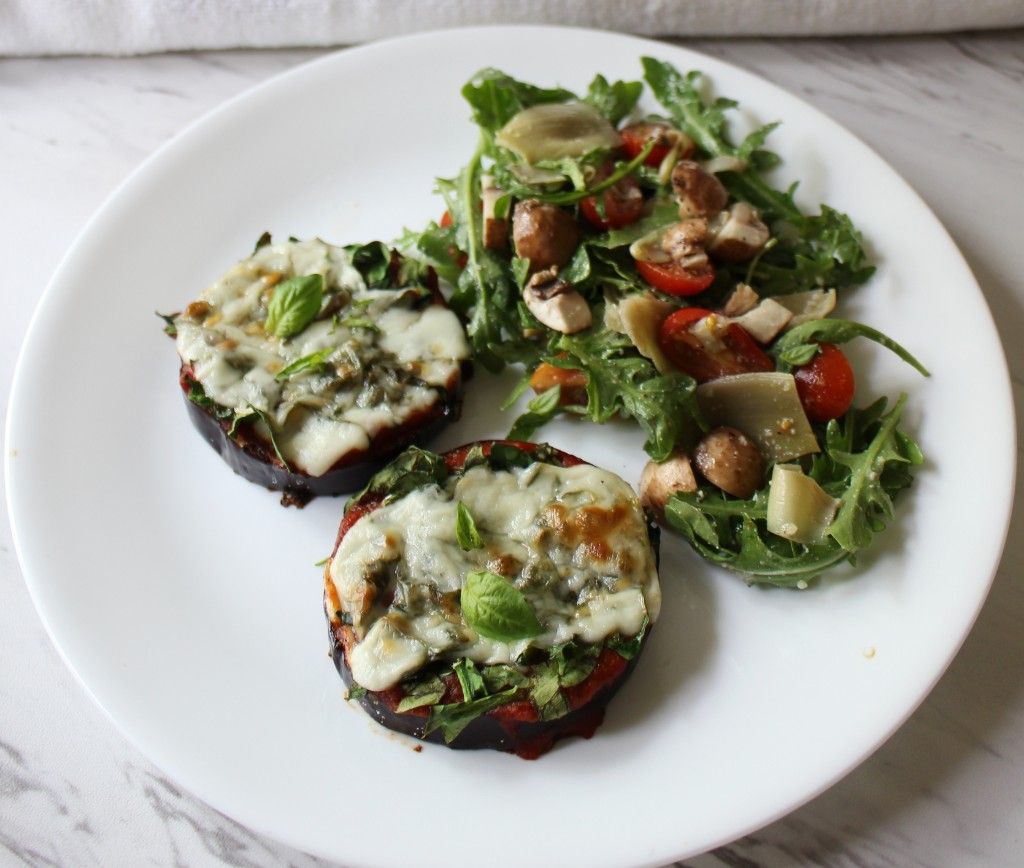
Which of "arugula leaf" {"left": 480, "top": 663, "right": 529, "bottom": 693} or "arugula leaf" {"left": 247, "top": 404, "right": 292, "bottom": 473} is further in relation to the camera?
"arugula leaf" {"left": 247, "top": 404, "right": 292, "bottom": 473}

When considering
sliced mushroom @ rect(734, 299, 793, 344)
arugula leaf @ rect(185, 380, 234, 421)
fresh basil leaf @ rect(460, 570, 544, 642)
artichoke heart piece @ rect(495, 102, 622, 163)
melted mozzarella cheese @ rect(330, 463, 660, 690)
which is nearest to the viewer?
fresh basil leaf @ rect(460, 570, 544, 642)

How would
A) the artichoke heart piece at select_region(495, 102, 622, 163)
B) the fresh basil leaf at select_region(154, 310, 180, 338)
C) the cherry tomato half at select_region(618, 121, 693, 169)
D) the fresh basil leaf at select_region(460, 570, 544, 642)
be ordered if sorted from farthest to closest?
the cherry tomato half at select_region(618, 121, 693, 169), the artichoke heart piece at select_region(495, 102, 622, 163), the fresh basil leaf at select_region(154, 310, 180, 338), the fresh basil leaf at select_region(460, 570, 544, 642)

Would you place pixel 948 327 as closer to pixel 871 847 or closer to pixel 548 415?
pixel 548 415

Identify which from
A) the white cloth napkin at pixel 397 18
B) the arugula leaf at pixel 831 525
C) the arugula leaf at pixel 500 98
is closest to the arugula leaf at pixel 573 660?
the arugula leaf at pixel 831 525

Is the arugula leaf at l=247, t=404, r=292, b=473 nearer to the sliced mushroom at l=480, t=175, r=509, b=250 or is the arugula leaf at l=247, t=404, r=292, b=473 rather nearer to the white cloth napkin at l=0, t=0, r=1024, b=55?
the sliced mushroom at l=480, t=175, r=509, b=250

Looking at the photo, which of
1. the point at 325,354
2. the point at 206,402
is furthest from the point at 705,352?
the point at 206,402

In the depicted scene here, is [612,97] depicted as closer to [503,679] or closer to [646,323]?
[646,323]

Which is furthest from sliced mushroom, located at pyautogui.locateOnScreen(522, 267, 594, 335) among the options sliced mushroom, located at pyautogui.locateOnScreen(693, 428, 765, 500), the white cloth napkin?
the white cloth napkin
